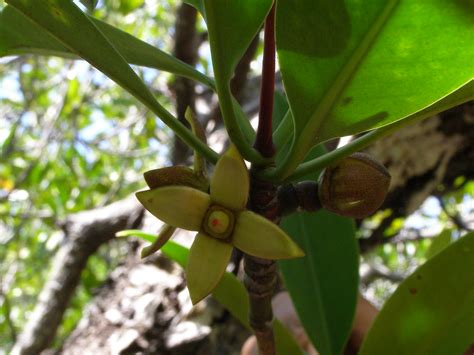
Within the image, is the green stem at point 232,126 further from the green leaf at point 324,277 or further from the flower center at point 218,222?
the green leaf at point 324,277

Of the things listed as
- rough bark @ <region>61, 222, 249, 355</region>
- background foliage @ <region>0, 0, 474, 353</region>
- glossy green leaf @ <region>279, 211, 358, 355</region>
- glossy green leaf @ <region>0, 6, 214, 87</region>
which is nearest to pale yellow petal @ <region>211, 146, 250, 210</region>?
glossy green leaf @ <region>0, 6, 214, 87</region>

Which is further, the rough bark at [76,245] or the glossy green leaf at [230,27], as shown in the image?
the rough bark at [76,245]

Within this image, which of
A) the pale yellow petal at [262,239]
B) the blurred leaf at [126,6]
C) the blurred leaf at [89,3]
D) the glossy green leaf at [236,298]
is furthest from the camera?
the blurred leaf at [126,6]

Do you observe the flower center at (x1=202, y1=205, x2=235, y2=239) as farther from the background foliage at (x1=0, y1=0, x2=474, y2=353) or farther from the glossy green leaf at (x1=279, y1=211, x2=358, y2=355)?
the background foliage at (x1=0, y1=0, x2=474, y2=353)

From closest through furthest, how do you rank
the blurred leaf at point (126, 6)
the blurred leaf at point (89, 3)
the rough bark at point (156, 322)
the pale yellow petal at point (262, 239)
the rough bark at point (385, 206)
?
the pale yellow petal at point (262, 239) → the blurred leaf at point (89, 3) → the rough bark at point (156, 322) → the rough bark at point (385, 206) → the blurred leaf at point (126, 6)

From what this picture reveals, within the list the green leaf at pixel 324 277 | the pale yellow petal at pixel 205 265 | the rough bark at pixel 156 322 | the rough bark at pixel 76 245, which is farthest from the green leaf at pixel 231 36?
the rough bark at pixel 76 245

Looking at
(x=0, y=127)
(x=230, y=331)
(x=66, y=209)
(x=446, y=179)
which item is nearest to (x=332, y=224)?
(x=230, y=331)

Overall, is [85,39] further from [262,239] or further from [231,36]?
[262,239]

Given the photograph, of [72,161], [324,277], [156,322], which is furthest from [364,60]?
[72,161]
